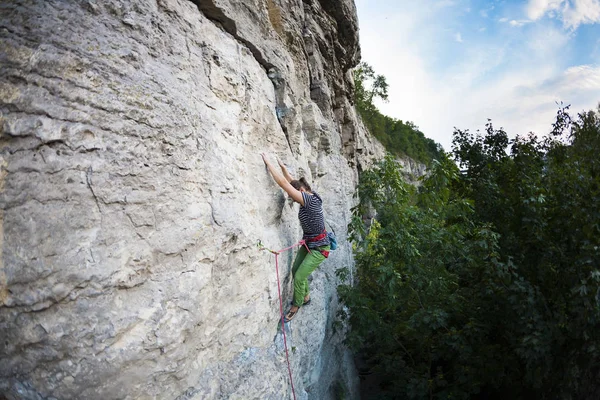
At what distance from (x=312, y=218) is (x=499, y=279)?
3.56 metres

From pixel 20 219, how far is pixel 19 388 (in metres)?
0.95

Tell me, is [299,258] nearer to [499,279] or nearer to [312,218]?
[312,218]

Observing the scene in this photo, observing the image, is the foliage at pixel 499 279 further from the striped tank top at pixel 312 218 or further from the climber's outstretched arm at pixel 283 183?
the climber's outstretched arm at pixel 283 183

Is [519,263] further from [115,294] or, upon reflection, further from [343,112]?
[115,294]

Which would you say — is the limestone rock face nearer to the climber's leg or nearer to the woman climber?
the woman climber

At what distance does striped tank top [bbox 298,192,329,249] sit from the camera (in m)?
4.25

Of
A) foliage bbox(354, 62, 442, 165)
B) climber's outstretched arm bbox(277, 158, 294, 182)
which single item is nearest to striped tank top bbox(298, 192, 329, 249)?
climber's outstretched arm bbox(277, 158, 294, 182)

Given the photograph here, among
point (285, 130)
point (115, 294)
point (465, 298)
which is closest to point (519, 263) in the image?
point (465, 298)

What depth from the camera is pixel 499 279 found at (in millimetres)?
5609

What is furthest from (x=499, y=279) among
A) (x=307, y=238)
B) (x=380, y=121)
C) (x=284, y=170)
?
(x=380, y=121)

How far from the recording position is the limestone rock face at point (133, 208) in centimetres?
194

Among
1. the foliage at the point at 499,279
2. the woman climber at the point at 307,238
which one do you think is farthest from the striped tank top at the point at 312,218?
the foliage at the point at 499,279

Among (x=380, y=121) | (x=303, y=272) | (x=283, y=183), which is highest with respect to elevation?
(x=380, y=121)

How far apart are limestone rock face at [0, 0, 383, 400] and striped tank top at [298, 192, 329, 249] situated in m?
0.53
